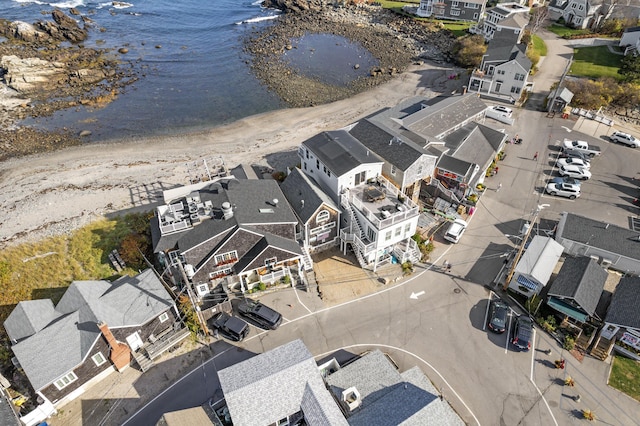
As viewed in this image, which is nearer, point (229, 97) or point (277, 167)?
point (277, 167)

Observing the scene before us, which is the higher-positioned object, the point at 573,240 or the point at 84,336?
the point at 573,240

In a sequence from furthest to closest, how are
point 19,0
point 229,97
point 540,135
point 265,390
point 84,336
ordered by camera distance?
point 19,0 → point 229,97 → point 540,135 → point 84,336 → point 265,390

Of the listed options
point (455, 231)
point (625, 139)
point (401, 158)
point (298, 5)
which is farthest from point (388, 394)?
point (298, 5)

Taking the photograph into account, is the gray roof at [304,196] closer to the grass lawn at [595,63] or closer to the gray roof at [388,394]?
the gray roof at [388,394]

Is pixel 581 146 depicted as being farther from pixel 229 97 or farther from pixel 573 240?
pixel 229 97

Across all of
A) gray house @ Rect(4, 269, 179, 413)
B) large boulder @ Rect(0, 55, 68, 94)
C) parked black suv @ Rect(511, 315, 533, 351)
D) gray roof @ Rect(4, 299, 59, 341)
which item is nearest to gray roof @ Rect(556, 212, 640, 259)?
parked black suv @ Rect(511, 315, 533, 351)

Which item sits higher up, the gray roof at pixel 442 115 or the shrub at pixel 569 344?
the gray roof at pixel 442 115

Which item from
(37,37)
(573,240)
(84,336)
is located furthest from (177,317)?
(37,37)

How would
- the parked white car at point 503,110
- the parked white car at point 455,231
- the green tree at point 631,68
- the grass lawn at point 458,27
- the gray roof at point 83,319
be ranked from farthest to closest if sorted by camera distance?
the grass lawn at point 458,27
the green tree at point 631,68
the parked white car at point 503,110
the parked white car at point 455,231
the gray roof at point 83,319

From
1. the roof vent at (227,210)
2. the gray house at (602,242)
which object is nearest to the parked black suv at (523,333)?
the gray house at (602,242)
